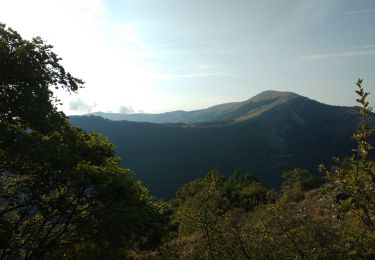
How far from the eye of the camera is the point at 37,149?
548 inches

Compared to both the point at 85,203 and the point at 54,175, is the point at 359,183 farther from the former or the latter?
the point at 85,203

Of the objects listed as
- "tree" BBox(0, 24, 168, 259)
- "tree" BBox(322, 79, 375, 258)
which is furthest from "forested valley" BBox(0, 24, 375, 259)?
"tree" BBox(322, 79, 375, 258)

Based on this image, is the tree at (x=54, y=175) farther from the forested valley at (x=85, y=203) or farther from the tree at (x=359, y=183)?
the tree at (x=359, y=183)

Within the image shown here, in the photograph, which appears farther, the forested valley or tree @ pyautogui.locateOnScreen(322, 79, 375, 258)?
the forested valley

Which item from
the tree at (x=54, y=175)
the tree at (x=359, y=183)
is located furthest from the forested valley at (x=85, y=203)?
the tree at (x=359, y=183)

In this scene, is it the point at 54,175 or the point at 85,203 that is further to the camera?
the point at 85,203

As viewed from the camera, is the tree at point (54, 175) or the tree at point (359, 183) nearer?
the tree at point (359, 183)

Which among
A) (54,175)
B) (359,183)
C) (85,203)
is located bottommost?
(85,203)

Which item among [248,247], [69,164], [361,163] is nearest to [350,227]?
[361,163]

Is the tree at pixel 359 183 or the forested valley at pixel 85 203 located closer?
the tree at pixel 359 183

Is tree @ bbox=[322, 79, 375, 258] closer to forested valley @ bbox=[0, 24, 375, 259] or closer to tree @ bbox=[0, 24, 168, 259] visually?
forested valley @ bbox=[0, 24, 375, 259]

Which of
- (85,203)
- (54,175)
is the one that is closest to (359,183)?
(54,175)

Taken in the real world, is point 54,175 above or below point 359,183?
below

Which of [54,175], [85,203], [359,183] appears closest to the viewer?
[359,183]
